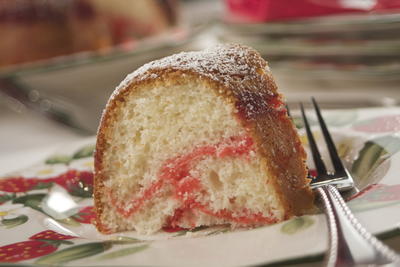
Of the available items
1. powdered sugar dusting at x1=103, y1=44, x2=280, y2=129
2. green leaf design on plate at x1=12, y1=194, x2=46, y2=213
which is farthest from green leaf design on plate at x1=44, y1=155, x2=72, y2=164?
powdered sugar dusting at x1=103, y1=44, x2=280, y2=129

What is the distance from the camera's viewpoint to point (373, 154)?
3.80 ft

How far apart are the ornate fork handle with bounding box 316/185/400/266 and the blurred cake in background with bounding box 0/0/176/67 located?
1.83m

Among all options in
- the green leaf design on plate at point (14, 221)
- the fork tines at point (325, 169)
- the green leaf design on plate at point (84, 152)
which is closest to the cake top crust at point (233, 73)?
the fork tines at point (325, 169)

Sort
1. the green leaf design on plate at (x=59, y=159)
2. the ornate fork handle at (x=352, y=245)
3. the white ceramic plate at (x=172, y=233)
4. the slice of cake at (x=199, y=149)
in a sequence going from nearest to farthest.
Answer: the ornate fork handle at (x=352, y=245), the white ceramic plate at (x=172, y=233), the slice of cake at (x=199, y=149), the green leaf design on plate at (x=59, y=159)

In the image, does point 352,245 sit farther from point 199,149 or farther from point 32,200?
point 32,200

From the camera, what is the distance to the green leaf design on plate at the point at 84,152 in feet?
4.82

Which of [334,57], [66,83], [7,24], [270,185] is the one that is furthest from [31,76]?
[270,185]

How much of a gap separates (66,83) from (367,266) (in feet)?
5.96

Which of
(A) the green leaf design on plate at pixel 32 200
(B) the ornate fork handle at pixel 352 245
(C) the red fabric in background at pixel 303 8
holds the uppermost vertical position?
(C) the red fabric in background at pixel 303 8

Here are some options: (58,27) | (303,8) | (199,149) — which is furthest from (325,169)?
(58,27)

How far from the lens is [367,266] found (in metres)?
0.66

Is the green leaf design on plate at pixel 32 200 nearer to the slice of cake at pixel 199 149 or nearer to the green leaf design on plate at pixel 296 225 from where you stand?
the slice of cake at pixel 199 149

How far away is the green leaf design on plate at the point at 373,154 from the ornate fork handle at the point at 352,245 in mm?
295

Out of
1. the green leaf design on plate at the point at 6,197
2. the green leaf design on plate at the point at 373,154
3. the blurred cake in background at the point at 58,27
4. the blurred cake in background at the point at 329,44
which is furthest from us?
the blurred cake in background at the point at 58,27
